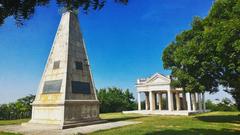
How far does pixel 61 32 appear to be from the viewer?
22016mm

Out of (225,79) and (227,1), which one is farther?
(225,79)

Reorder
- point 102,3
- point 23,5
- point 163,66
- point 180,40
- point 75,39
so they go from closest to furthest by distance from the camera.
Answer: point 23,5 < point 102,3 < point 75,39 < point 180,40 < point 163,66

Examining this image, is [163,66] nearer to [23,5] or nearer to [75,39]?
[75,39]

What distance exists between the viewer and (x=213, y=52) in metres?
18.0

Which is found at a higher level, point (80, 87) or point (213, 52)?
point (213, 52)

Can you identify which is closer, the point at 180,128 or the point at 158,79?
the point at 180,128

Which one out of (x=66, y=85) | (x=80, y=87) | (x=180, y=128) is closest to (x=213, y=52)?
(x=180, y=128)

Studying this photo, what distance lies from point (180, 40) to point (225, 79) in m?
7.93

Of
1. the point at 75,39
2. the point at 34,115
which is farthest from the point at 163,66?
the point at 34,115

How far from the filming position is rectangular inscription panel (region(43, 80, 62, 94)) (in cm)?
1927

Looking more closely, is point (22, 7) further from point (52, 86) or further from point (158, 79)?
point (158, 79)

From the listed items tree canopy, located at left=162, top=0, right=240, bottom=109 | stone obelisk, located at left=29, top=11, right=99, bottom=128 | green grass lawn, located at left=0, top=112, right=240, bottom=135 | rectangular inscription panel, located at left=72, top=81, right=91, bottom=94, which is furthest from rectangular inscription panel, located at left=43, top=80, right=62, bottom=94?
tree canopy, located at left=162, top=0, right=240, bottom=109

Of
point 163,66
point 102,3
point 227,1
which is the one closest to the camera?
point 102,3

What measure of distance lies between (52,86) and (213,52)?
14.8 metres
